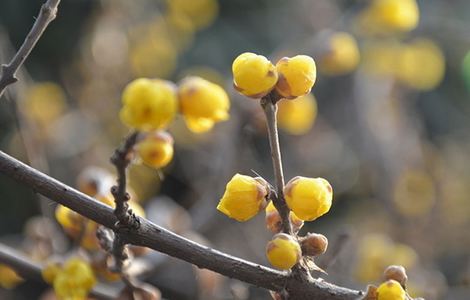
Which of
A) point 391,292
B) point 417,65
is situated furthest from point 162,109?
point 417,65

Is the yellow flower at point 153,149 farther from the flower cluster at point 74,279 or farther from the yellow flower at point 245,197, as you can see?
the flower cluster at point 74,279

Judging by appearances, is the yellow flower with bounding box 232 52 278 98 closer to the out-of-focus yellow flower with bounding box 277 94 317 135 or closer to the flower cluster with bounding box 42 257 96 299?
the flower cluster with bounding box 42 257 96 299

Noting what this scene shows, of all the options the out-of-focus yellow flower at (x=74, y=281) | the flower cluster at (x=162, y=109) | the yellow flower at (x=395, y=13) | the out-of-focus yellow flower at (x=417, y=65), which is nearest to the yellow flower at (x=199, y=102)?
the flower cluster at (x=162, y=109)

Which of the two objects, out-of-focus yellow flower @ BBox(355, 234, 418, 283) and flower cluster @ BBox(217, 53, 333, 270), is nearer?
flower cluster @ BBox(217, 53, 333, 270)

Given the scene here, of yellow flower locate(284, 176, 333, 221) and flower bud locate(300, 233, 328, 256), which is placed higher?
yellow flower locate(284, 176, 333, 221)

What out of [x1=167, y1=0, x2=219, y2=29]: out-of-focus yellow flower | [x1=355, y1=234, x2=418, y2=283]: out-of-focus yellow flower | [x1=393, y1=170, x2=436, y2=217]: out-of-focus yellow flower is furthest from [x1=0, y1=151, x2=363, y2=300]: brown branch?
[x1=167, y1=0, x2=219, y2=29]: out-of-focus yellow flower

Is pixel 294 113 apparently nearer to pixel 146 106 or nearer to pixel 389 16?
pixel 389 16

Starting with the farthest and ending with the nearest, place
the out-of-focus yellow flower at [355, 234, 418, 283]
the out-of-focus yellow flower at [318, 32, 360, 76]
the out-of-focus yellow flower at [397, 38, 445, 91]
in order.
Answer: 1. the out-of-focus yellow flower at [397, 38, 445, 91]
2. the out-of-focus yellow flower at [318, 32, 360, 76]
3. the out-of-focus yellow flower at [355, 234, 418, 283]
